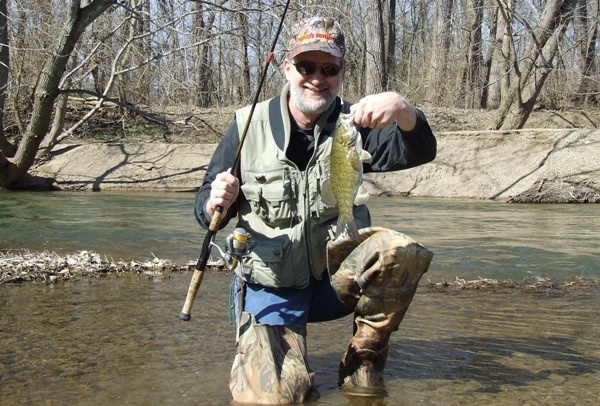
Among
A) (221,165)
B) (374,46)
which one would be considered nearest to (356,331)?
(221,165)

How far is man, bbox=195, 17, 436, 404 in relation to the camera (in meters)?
3.42

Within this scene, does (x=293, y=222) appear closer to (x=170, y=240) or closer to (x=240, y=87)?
(x=170, y=240)

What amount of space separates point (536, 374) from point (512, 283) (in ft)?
7.07

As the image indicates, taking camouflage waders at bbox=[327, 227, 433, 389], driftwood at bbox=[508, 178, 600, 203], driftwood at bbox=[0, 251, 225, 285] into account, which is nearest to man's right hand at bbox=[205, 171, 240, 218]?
camouflage waders at bbox=[327, 227, 433, 389]

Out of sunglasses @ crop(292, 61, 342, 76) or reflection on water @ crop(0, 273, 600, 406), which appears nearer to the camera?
reflection on water @ crop(0, 273, 600, 406)

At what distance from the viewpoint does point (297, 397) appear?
127 inches

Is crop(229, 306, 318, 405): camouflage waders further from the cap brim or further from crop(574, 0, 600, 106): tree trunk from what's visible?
crop(574, 0, 600, 106): tree trunk

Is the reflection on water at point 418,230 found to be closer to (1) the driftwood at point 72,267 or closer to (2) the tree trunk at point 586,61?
(1) the driftwood at point 72,267

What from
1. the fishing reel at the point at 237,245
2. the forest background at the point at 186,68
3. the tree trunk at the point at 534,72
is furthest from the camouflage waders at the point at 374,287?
the tree trunk at the point at 534,72

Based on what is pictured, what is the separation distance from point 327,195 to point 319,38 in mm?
730

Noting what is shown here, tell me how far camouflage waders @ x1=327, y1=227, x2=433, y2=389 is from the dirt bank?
26.6ft

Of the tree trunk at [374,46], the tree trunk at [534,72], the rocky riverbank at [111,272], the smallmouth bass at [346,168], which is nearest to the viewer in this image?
the smallmouth bass at [346,168]

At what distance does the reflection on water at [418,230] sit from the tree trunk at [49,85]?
0.49m

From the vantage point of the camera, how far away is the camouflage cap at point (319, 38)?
360cm
